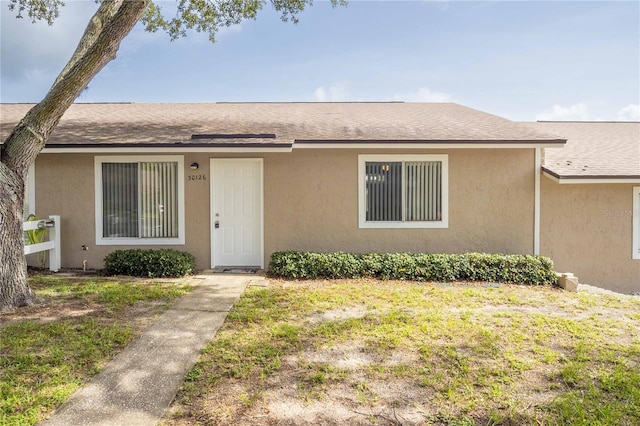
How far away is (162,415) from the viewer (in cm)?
306

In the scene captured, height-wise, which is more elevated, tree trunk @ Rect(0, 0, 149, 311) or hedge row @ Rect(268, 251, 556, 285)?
tree trunk @ Rect(0, 0, 149, 311)

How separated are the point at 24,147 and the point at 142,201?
10.4 feet

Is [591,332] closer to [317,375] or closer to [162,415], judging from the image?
[317,375]

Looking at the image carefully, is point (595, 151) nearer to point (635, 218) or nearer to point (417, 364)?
point (635, 218)

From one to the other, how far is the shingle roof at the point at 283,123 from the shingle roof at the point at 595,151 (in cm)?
103

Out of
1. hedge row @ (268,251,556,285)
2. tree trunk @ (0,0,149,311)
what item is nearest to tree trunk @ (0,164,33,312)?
tree trunk @ (0,0,149,311)

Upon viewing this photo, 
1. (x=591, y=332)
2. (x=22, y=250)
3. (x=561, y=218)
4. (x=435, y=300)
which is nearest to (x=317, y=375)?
(x=435, y=300)

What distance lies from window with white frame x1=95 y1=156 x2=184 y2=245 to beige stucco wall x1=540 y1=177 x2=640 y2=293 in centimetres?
867

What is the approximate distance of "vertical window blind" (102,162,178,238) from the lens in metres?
8.80

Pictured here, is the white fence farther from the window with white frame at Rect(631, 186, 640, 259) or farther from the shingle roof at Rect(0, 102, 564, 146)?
the window with white frame at Rect(631, 186, 640, 259)

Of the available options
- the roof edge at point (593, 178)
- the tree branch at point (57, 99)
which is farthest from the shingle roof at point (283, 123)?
the tree branch at point (57, 99)

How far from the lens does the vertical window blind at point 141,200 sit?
→ 880cm

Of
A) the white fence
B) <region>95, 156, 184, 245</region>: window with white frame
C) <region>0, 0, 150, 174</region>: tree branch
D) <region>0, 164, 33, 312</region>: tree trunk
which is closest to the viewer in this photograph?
<region>0, 164, 33, 312</region>: tree trunk

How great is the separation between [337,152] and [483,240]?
13.2 feet
